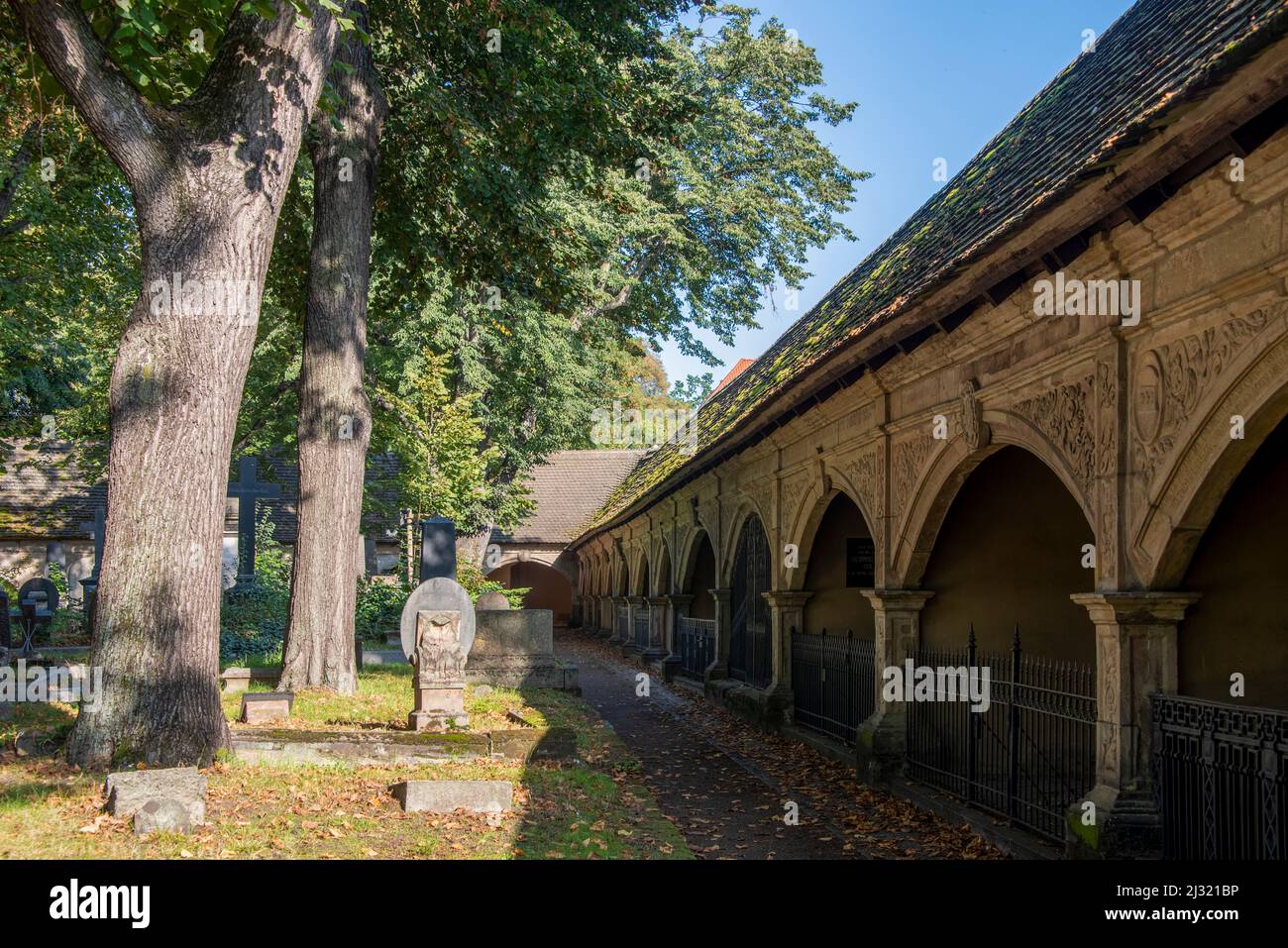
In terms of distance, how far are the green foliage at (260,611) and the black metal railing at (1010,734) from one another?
9.36m

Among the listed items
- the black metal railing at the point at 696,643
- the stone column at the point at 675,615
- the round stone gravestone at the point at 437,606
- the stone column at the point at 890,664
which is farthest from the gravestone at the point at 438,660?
the stone column at the point at 675,615

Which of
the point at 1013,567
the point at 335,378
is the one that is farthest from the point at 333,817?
the point at 1013,567

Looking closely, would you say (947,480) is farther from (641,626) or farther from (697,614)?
(641,626)

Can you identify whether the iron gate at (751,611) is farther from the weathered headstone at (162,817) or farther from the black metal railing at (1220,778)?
the weathered headstone at (162,817)

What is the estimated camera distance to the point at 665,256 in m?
28.4

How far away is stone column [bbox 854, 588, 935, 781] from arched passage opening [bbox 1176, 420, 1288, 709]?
10.2 feet

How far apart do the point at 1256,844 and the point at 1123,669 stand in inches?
47.2

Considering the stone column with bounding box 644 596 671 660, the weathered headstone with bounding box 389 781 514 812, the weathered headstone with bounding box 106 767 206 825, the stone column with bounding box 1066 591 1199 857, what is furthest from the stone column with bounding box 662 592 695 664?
the weathered headstone with bounding box 106 767 206 825

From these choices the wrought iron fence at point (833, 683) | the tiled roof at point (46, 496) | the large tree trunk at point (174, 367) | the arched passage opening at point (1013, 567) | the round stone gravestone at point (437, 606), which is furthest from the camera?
the tiled roof at point (46, 496)

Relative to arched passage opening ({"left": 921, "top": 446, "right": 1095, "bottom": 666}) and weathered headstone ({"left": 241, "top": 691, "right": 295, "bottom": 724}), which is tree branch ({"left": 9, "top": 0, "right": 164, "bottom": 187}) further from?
arched passage opening ({"left": 921, "top": 446, "right": 1095, "bottom": 666})

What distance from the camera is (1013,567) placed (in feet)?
33.8

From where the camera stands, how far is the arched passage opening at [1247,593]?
671 centimetres

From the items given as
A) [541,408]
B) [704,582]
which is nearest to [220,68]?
[704,582]

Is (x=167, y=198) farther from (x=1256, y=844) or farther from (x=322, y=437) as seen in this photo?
(x=1256, y=844)
